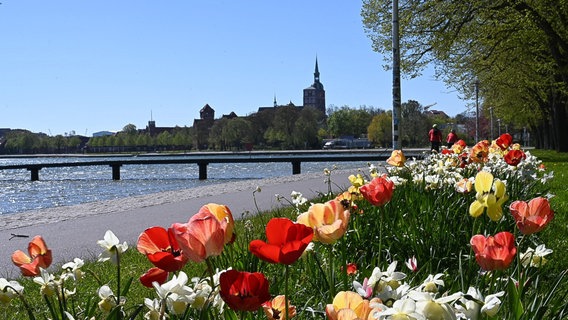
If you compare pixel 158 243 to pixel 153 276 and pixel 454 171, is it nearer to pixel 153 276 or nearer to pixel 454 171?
pixel 153 276

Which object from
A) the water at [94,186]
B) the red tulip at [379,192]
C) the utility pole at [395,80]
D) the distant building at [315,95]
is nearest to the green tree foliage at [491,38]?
the utility pole at [395,80]

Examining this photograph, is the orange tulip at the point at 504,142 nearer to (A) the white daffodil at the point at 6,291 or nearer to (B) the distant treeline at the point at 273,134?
(A) the white daffodil at the point at 6,291

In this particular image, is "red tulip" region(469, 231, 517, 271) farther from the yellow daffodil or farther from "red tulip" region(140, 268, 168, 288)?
"red tulip" region(140, 268, 168, 288)

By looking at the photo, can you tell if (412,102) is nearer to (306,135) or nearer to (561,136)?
(306,135)

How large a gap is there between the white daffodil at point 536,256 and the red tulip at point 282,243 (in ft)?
3.62

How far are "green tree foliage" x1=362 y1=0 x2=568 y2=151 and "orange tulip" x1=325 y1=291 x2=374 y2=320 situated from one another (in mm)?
20516

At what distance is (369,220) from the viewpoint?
5039 millimetres

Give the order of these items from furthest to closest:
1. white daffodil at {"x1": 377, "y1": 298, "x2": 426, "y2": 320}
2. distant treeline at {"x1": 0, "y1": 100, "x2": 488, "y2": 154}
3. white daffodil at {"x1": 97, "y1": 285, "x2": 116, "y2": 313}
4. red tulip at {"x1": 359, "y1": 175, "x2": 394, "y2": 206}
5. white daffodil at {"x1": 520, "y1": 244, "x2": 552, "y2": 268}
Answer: distant treeline at {"x1": 0, "y1": 100, "x2": 488, "y2": 154} < red tulip at {"x1": 359, "y1": 175, "x2": 394, "y2": 206} < white daffodil at {"x1": 520, "y1": 244, "x2": 552, "y2": 268} < white daffodil at {"x1": 97, "y1": 285, "x2": 116, "y2": 313} < white daffodil at {"x1": 377, "y1": 298, "x2": 426, "y2": 320}

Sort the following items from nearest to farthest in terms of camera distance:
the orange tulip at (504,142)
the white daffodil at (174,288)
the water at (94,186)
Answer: the white daffodil at (174,288) < the orange tulip at (504,142) < the water at (94,186)

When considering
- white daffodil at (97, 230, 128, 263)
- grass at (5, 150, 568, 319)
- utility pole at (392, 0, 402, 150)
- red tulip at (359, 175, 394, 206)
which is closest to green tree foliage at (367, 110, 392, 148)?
utility pole at (392, 0, 402, 150)

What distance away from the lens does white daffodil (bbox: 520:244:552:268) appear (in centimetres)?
219

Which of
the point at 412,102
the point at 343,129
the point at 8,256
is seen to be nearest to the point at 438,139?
the point at 8,256

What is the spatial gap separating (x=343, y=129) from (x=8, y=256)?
327 feet

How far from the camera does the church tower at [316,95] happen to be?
171m
